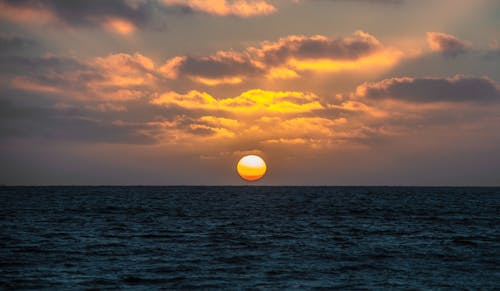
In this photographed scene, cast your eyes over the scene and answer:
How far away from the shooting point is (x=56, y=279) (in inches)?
1009

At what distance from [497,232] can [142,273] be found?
117 feet

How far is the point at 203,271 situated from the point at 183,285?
3.44 meters

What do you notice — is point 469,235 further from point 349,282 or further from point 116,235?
point 116,235

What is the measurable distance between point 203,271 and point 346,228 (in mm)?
27176

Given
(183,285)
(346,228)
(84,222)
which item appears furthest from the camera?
(84,222)

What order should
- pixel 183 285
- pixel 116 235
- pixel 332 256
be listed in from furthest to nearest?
pixel 116 235 < pixel 332 256 < pixel 183 285

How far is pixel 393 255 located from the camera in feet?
111

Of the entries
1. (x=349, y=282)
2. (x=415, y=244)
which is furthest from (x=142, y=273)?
(x=415, y=244)

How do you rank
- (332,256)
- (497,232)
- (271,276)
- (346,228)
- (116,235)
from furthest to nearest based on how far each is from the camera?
(346,228) → (497,232) → (116,235) → (332,256) → (271,276)

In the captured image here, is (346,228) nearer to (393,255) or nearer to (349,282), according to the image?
(393,255)

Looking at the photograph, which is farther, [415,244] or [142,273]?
[415,244]

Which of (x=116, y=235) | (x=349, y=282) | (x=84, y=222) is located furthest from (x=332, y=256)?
(x=84, y=222)

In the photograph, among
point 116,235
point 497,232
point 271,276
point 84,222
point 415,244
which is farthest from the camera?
point 84,222

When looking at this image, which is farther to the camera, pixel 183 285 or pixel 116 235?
pixel 116 235
